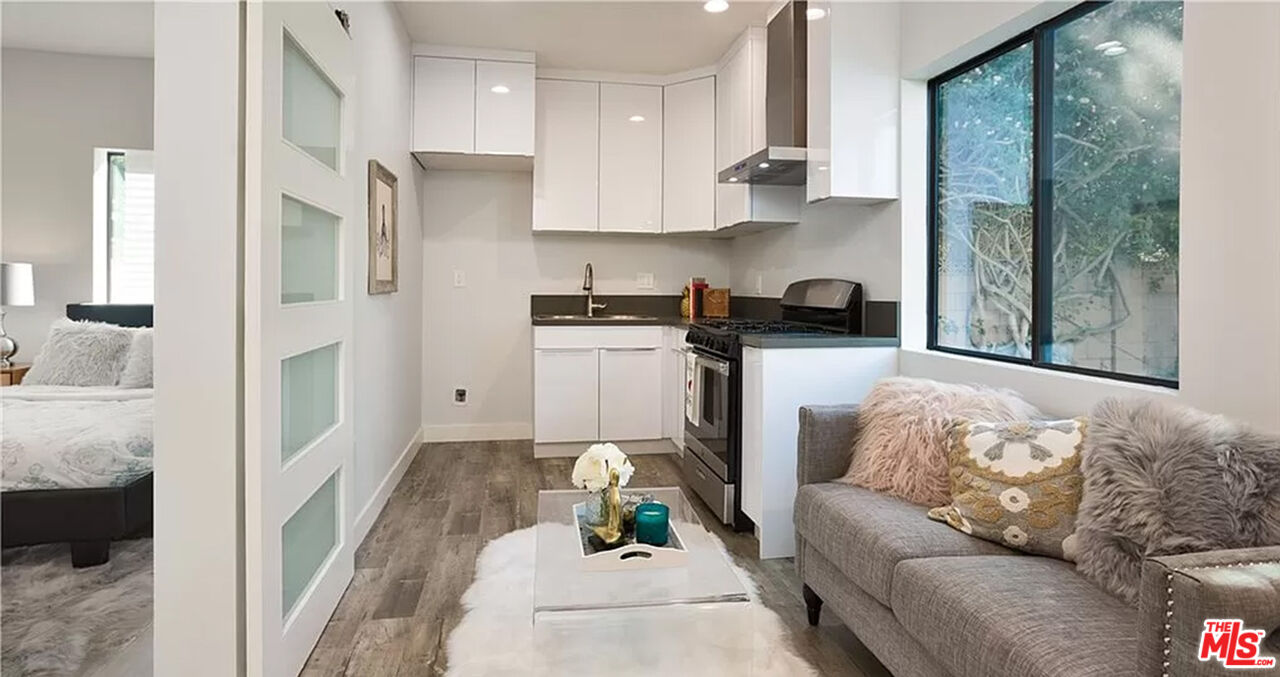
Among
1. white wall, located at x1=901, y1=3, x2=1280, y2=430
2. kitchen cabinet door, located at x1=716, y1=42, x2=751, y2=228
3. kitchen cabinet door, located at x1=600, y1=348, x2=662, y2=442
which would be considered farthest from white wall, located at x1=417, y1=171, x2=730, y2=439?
white wall, located at x1=901, y1=3, x2=1280, y2=430

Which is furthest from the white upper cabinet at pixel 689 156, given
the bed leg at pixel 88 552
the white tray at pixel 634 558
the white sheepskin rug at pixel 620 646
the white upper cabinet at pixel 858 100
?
the bed leg at pixel 88 552

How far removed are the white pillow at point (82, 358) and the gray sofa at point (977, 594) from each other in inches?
137

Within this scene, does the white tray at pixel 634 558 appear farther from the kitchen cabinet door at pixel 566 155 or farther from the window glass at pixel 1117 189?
the kitchen cabinet door at pixel 566 155

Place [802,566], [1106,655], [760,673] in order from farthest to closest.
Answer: [802,566], [760,673], [1106,655]

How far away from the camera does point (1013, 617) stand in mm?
1310

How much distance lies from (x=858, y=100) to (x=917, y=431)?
160cm

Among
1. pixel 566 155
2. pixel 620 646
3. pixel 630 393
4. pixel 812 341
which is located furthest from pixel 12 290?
pixel 812 341

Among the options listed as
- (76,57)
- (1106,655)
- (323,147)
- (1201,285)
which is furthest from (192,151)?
(76,57)

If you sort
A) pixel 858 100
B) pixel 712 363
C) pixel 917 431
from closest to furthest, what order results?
1. pixel 917 431
2. pixel 858 100
3. pixel 712 363

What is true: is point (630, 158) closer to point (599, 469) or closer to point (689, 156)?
point (689, 156)

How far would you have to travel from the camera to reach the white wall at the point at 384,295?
2.93 m

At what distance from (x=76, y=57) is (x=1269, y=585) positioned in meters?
5.89

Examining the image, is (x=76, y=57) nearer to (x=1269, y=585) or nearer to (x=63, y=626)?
(x=63, y=626)

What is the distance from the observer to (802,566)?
2.24m
